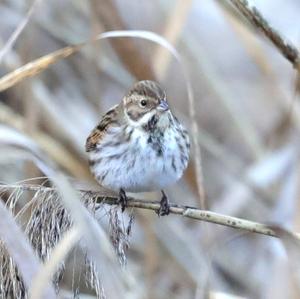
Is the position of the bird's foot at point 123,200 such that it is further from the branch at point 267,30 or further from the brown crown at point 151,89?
the branch at point 267,30

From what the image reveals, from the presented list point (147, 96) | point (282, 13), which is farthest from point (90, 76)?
point (282, 13)

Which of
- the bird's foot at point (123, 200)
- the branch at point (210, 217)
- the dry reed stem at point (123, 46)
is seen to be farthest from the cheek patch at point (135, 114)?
the branch at point (210, 217)

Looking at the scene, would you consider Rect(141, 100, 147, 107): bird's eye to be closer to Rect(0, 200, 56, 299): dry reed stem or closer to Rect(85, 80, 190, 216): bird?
Rect(85, 80, 190, 216): bird

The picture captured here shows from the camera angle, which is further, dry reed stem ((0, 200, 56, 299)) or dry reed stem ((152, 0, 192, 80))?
dry reed stem ((152, 0, 192, 80))

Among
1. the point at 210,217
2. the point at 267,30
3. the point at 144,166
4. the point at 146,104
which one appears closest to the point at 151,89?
the point at 146,104

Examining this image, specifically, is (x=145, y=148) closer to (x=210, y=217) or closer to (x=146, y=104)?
(x=146, y=104)

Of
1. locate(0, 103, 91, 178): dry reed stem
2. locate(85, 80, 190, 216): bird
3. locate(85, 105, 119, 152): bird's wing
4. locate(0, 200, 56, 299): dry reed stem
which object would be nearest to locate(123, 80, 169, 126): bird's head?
locate(85, 80, 190, 216): bird
